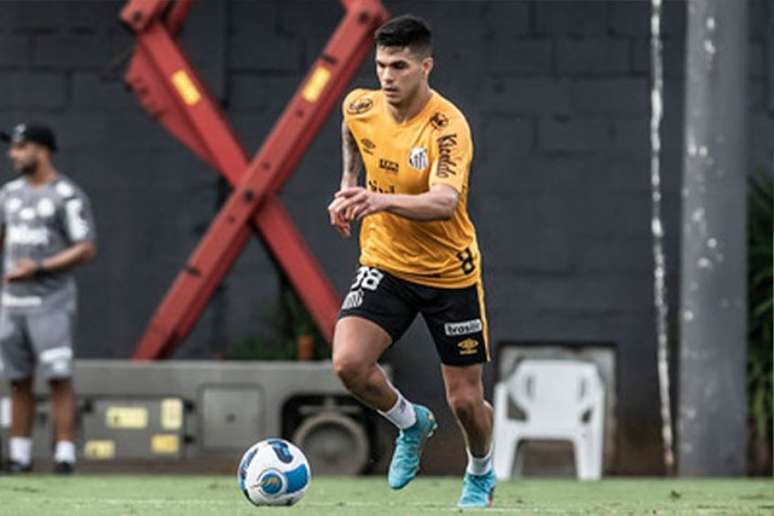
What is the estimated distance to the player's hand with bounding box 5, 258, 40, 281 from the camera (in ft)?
45.0

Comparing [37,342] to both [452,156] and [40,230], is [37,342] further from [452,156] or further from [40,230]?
[452,156]

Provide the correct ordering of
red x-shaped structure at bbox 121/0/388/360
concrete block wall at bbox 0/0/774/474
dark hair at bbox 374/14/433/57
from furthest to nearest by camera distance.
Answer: concrete block wall at bbox 0/0/774/474 < red x-shaped structure at bbox 121/0/388/360 < dark hair at bbox 374/14/433/57

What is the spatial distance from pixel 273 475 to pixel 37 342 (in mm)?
4772

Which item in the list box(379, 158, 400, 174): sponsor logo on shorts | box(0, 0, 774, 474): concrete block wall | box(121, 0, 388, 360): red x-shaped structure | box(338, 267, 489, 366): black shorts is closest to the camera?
box(379, 158, 400, 174): sponsor logo on shorts

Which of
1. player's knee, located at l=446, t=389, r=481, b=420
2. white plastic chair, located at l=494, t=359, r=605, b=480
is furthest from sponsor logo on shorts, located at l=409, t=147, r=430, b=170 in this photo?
white plastic chair, located at l=494, t=359, r=605, b=480

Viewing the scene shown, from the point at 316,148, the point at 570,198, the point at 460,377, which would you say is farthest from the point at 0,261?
the point at 460,377

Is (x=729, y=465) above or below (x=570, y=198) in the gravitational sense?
below

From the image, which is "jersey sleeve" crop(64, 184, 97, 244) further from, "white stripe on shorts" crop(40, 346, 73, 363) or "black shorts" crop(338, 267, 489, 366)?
"black shorts" crop(338, 267, 489, 366)

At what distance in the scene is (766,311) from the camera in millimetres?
15117

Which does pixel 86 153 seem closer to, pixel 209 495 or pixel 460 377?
pixel 209 495

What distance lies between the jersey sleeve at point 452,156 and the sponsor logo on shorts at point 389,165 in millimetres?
152

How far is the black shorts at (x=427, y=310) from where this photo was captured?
9633mm

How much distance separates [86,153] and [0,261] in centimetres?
90

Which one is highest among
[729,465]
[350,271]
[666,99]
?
[666,99]
